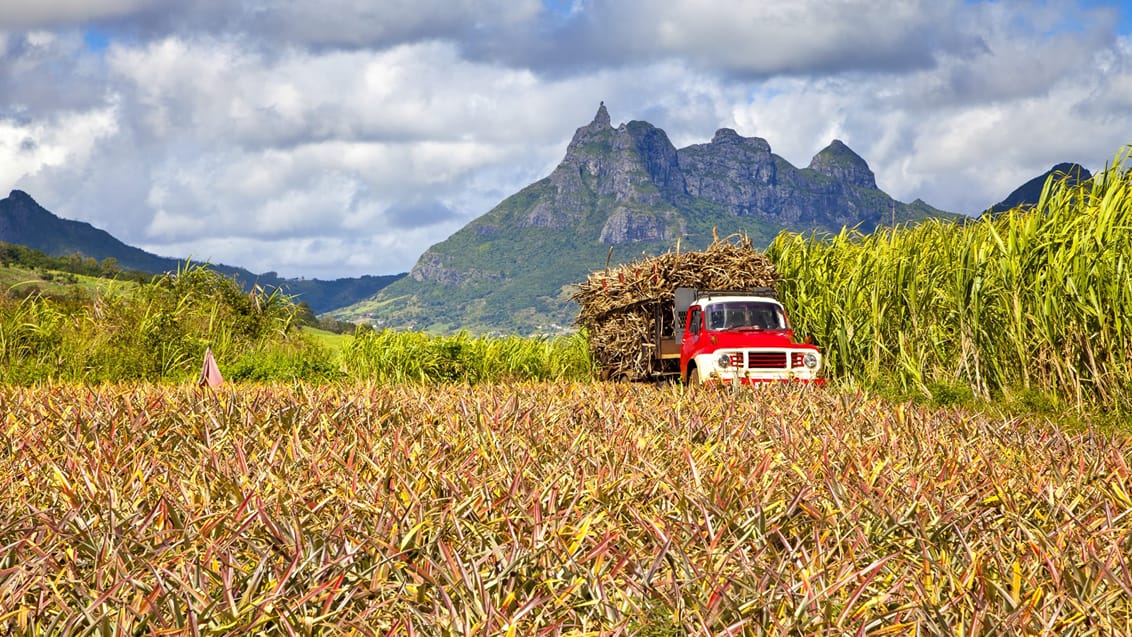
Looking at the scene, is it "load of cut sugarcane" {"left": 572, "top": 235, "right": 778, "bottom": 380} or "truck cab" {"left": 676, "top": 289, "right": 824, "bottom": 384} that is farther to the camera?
"load of cut sugarcane" {"left": 572, "top": 235, "right": 778, "bottom": 380}

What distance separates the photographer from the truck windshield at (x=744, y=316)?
1402cm

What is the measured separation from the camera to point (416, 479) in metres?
3.75

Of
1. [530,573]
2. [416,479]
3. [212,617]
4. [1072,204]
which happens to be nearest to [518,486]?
[416,479]

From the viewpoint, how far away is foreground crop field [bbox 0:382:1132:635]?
247cm

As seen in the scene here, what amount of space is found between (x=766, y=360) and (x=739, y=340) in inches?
18.4

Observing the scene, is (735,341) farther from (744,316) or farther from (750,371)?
(744,316)

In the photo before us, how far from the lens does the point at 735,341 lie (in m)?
13.1

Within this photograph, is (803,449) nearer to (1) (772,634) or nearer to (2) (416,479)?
(2) (416,479)

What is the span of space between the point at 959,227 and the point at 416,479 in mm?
10528

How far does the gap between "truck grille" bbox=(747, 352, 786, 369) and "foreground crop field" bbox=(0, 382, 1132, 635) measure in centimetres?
776

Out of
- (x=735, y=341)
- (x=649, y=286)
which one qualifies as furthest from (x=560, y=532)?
(x=649, y=286)

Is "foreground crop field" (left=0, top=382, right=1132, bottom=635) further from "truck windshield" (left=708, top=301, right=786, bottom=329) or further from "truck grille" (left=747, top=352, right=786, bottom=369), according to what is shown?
"truck windshield" (left=708, top=301, right=786, bottom=329)

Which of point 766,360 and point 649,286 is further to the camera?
point 649,286

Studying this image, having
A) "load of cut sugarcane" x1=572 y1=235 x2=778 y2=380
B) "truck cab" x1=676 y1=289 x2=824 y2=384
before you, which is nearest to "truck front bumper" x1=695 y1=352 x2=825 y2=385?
"truck cab" x1=676 y1=289 x2=824 y2=384
